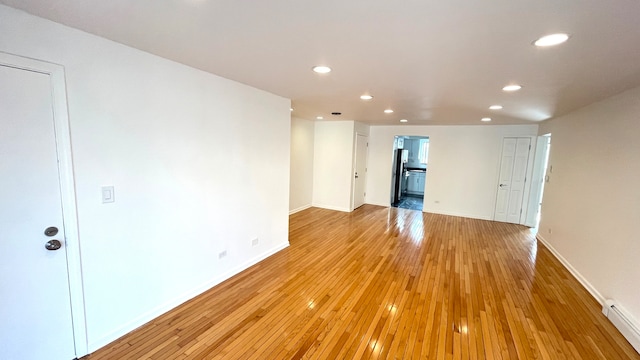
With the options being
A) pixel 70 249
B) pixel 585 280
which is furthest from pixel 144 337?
pixel 585 280

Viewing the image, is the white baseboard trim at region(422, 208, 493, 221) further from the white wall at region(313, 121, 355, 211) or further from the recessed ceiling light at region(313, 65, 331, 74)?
the recessed ceiling light at region(313, 65, 331, 74)

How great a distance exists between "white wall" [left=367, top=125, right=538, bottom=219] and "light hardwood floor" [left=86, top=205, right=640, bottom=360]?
237cm

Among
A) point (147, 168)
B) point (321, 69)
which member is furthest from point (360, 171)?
point (147, 168)

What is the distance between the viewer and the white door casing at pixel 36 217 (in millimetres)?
1633

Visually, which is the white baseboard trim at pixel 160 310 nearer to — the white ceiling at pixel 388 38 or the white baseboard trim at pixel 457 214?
the white ceiling at pixel 388 38

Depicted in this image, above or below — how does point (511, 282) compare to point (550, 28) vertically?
below

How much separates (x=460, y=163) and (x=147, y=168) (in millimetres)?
6850

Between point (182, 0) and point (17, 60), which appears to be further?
point (17, 60)

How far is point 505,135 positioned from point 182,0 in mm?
7124

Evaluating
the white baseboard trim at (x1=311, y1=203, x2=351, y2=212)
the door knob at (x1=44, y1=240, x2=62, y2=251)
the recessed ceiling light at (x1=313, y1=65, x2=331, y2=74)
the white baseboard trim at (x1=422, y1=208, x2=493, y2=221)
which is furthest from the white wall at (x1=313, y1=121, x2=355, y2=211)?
the door knob at (x1=44, y1=240, x2=62, y2=251)

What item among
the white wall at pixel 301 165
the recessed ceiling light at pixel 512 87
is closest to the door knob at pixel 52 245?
the recessed ceiling light at pixel 512 87

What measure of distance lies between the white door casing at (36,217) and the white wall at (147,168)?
73 millimetres

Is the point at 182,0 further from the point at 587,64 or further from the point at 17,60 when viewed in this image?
the point at 587,64

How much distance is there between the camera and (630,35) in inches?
60.4
